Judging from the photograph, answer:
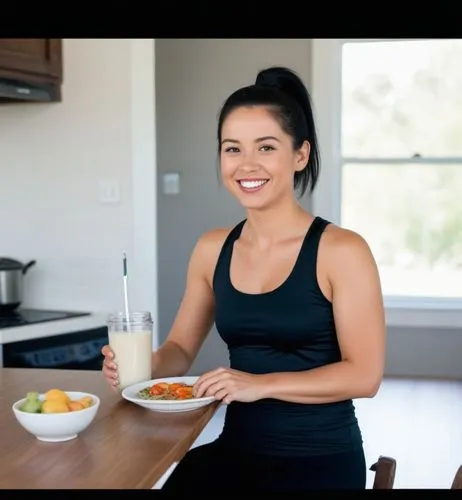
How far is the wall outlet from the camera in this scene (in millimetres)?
3354

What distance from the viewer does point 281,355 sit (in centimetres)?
164

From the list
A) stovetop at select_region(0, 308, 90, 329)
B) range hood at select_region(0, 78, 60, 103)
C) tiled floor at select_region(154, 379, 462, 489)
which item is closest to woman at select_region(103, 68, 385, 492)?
stovetop at select_region(0, 308, 90, 329)

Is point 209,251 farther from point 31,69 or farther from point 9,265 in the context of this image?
point 31,69

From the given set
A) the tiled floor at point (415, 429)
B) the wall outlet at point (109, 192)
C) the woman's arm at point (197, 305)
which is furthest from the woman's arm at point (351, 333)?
the wall outlet at point (109, 192)

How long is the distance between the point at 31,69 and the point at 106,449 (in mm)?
2290

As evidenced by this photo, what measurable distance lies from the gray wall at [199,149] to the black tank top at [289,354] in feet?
11.2

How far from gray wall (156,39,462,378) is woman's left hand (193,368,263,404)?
11.9 ft

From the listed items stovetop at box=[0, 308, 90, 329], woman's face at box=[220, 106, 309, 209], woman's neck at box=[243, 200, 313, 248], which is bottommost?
stovetop at box=[0, 308, 90, 329]

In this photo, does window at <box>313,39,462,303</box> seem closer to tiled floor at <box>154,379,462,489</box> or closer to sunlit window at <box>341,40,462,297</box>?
sunlit window at <box>341,40,462,297</box>

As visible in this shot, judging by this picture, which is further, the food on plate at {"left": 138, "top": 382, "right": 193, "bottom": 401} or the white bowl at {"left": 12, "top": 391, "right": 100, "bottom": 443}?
the food on plate at {"left": 138, "top": 382, "right": 193, "bottom": 401}

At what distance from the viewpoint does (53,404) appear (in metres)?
1.31

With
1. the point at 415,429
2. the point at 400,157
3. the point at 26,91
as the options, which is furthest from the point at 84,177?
the point at 400,157

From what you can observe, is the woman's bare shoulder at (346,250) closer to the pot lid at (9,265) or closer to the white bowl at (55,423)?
the white bowl at (55,423)

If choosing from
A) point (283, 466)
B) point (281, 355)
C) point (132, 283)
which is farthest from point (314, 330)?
point (132, 283)
